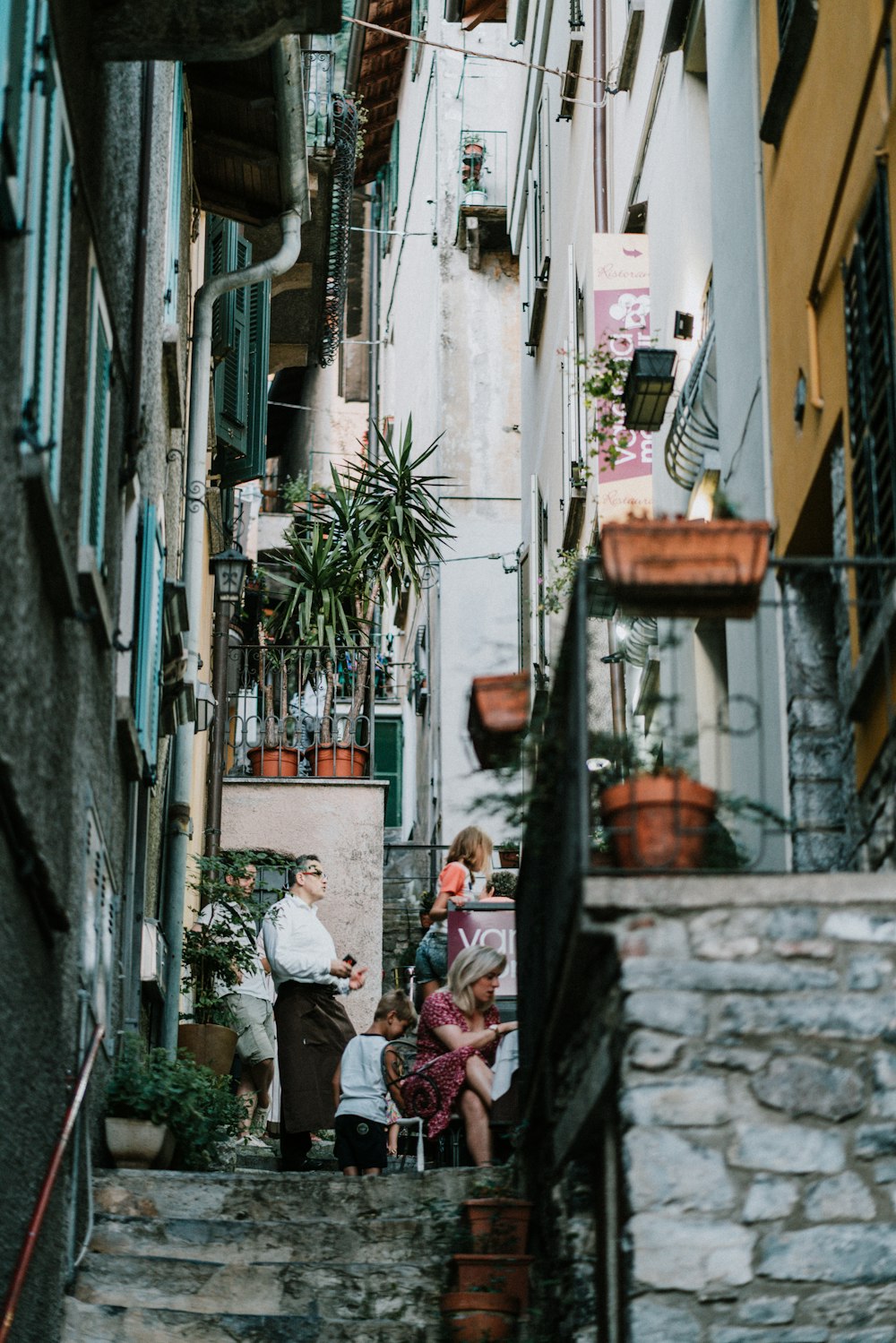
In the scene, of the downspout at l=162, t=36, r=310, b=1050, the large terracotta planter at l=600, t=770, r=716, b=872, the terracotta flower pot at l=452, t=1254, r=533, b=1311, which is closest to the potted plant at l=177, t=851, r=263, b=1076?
the downspout at l=162, t=36, r=310, b=1050

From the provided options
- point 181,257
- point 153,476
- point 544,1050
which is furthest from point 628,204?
point 544,1050

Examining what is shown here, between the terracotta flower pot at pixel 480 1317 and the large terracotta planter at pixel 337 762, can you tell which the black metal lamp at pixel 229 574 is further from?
the terracotta flower pot at pixel 480 1317

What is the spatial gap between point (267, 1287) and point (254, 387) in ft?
32.6

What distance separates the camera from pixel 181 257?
42.4 ft

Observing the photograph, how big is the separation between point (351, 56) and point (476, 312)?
5.37m

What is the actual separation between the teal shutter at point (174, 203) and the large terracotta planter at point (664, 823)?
5.98 metres

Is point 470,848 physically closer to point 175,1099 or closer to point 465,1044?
point 465,1044

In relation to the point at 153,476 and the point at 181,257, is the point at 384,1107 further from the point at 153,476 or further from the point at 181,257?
the point at 181,257

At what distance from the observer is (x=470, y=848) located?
41.8 feet

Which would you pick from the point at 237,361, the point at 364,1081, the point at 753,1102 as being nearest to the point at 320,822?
the point at 237,361

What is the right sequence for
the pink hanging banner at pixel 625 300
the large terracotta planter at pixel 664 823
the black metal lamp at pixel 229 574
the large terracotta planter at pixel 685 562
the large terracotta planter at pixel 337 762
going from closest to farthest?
the large terracotta planter at pixel 664 823 → the large terracotta planter at pixel 685 562 → the pink hanging banner at pixel 625 300 → the black metal lamp at pixel 229 574 → the large terracotta planter at pixel 337 762

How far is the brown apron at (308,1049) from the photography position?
10.8 m

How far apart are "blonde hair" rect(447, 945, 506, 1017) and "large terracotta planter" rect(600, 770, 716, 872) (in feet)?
11.7

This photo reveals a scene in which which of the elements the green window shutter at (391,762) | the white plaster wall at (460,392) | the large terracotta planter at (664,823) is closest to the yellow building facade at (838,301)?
the large terracotta planter at (664,823)
